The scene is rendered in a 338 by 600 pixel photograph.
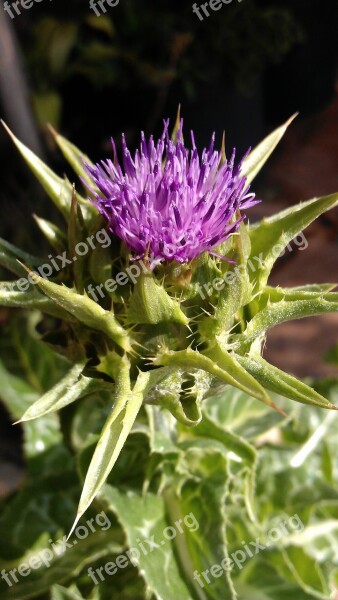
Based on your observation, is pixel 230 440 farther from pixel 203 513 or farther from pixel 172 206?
pixel 172 206

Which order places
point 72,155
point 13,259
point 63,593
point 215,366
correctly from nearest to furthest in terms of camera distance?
point 215,366
point 13,259
point 72,155
point 63,593

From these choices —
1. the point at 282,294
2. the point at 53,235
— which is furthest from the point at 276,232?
the point at 53,235

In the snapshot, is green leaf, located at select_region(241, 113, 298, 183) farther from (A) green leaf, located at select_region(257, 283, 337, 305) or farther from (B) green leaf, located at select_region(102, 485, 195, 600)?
(B) green leaf, located at select_region(102, 485, 195, 600)

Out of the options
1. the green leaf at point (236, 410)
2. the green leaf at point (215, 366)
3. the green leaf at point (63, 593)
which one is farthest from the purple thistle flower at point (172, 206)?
the green leaf at point (63, 593)

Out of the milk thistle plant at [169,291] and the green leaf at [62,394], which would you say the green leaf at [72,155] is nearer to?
the milk thistle plant at [169,291]

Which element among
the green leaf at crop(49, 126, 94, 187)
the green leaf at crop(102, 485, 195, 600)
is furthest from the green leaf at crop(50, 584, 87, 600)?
the green leaf at crop(49, 126, 94, 187)

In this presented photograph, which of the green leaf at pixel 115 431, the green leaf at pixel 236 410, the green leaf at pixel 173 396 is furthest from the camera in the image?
the green leaf at pixel 236 410
